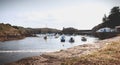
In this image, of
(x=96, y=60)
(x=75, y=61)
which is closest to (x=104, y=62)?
(x=96, y=60)

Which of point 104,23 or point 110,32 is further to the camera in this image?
point 104,23

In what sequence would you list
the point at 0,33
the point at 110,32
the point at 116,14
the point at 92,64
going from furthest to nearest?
the point at 0,33
the point at 116,14
the point at 110,32
the point at 92,64

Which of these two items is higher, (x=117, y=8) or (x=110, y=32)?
(x=117, y=8)

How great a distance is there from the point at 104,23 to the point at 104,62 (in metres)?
107

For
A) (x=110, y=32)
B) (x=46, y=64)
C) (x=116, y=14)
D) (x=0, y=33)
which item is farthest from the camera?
(x=0, y=33)

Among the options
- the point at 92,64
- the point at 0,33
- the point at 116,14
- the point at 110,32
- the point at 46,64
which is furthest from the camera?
the point at 0,33

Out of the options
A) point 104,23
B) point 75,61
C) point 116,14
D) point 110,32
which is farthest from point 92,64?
point 104,23

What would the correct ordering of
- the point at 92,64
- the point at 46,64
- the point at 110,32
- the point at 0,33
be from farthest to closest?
the point at 0,33, the point at 110,32, the point at 46,64, the point at 92,64

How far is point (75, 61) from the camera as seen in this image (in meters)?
21.8

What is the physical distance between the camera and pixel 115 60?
21828mm

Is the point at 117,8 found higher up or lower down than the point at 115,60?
higher up

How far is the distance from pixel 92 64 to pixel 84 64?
78 centimetres

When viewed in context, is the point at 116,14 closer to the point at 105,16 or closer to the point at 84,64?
the point at 105,16

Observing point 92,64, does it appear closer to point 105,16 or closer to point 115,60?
point 115,60
